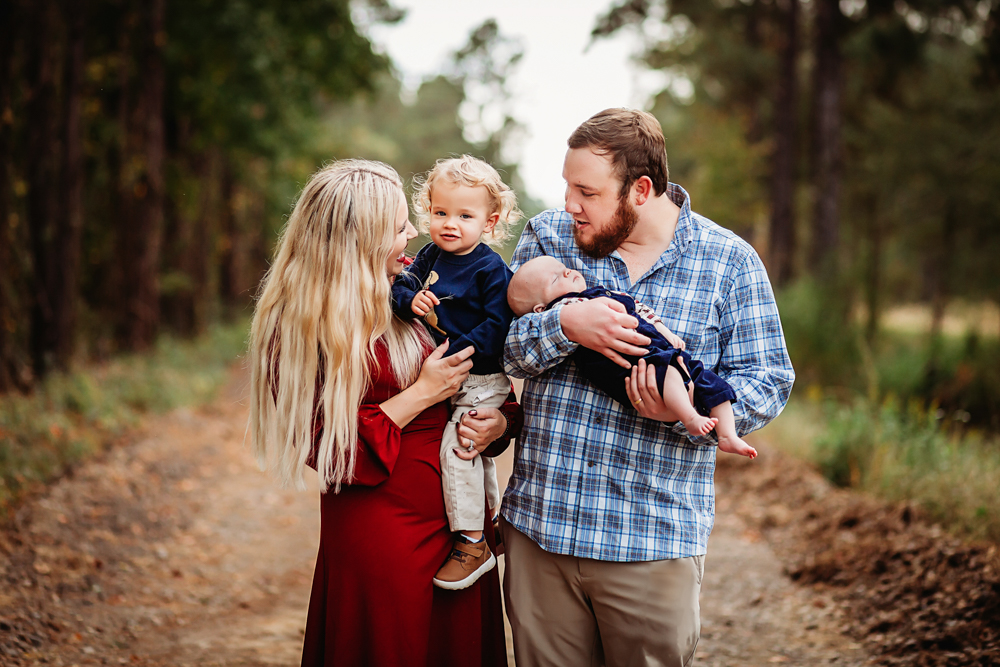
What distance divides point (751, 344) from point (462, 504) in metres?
1.13

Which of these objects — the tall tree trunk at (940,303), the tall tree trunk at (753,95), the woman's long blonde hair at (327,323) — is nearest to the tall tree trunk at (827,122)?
the tall tree trunk at (940,303)

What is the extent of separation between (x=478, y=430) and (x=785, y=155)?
1649 centimetres

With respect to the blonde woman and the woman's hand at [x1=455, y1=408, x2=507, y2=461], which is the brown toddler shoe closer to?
the blonde woman

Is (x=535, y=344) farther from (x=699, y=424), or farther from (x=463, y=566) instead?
(x=463, y=566)

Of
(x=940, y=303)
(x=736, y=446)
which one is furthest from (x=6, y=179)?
(x=940, y=303)

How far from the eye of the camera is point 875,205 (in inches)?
896

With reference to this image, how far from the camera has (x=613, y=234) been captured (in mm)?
2777

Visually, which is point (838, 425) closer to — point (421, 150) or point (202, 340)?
point (202, 340)

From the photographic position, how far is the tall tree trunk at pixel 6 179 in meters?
8.30

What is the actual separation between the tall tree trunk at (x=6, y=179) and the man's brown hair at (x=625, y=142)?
25.7 ft

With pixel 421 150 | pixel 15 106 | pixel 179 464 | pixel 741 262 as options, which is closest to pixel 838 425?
pixel 741 262

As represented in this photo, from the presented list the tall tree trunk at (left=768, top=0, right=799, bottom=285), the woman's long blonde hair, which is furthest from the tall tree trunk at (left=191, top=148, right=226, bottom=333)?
the woman's long blonde hair

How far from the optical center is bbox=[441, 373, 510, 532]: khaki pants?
281 centimetres

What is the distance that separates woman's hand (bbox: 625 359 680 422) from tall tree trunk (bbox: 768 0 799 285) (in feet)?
47.3
